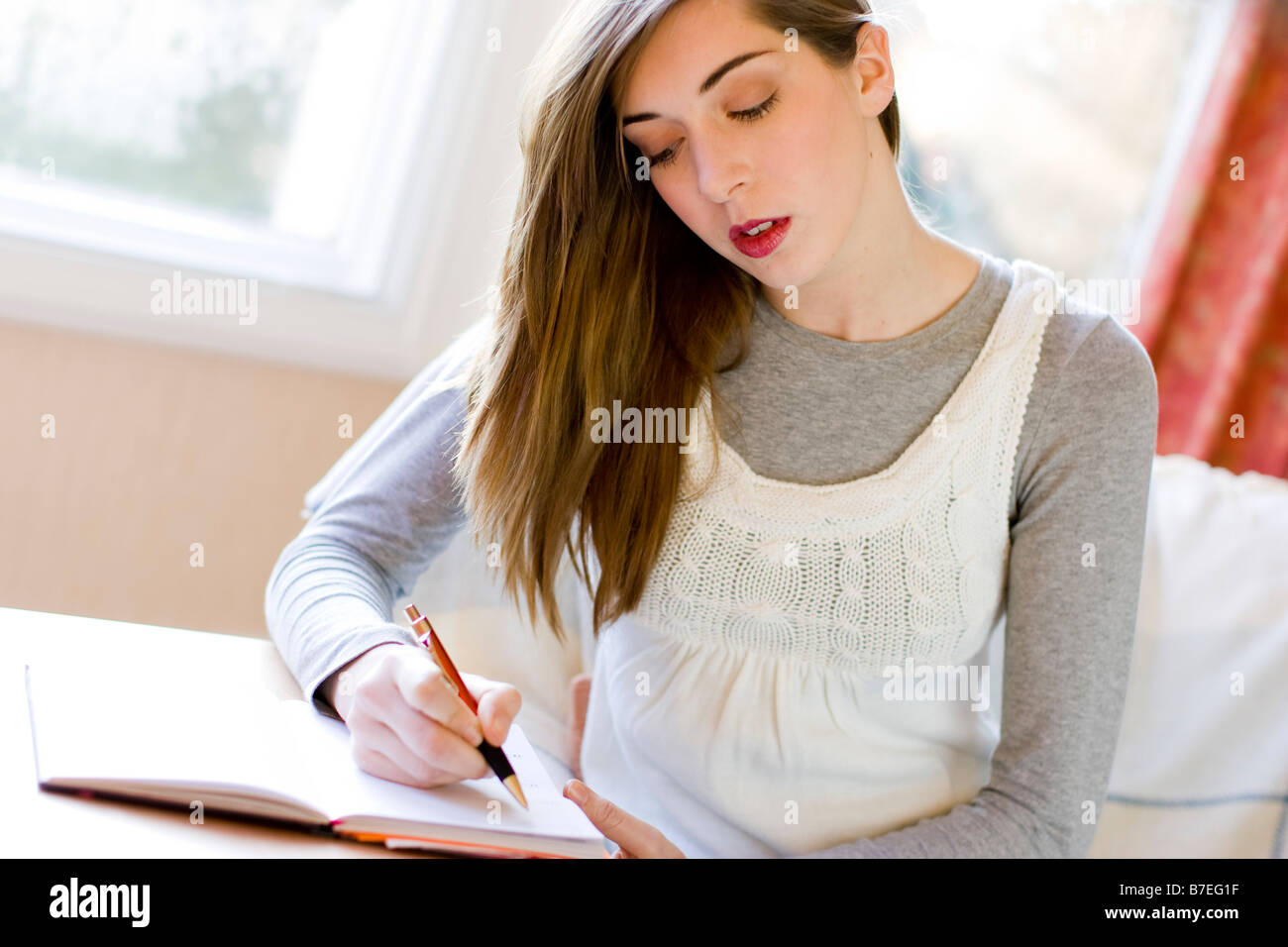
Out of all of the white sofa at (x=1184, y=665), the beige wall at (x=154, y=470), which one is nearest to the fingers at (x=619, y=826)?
the white sofa at (x=1184, y=665)

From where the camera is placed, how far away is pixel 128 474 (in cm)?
175

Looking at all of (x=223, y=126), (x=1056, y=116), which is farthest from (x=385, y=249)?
(x=1056, y=116)

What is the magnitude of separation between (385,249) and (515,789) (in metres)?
1.25

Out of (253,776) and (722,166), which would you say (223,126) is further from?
(253,776)

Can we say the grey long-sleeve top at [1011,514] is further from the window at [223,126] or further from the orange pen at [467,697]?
the window at [223,126]

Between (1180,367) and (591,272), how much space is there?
5.70 ft

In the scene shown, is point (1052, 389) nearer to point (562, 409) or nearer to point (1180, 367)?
point (562, 409)

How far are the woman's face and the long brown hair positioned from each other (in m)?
0.05

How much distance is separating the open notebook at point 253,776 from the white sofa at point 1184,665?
1.45ft

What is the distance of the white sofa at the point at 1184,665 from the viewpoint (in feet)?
4.07

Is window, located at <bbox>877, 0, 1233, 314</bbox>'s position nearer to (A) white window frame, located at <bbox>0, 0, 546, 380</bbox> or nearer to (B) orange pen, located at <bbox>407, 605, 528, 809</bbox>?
(A) white window frame, located at <bbox>0, 0, 546, 380</bbox>

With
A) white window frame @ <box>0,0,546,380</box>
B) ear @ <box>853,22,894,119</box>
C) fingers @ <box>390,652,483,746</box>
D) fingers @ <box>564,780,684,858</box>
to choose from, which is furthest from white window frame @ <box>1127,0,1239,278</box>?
fingers @ <box>390,652,483,746</box>

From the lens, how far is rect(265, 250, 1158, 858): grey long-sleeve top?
1.03m

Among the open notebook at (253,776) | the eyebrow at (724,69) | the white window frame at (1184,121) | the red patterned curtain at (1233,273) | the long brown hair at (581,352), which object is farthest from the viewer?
the white window frame at (1184,121)
